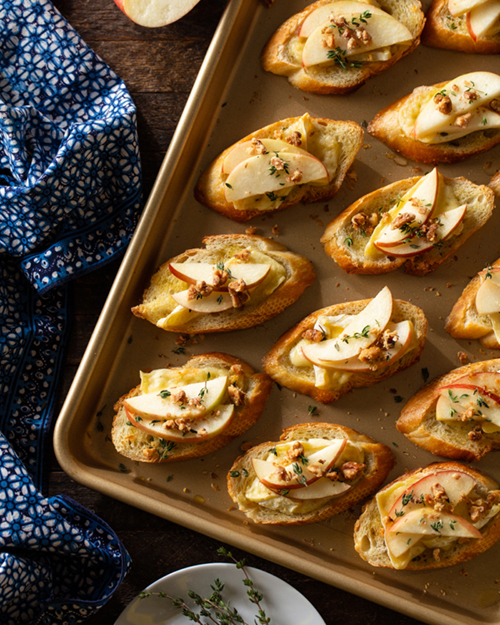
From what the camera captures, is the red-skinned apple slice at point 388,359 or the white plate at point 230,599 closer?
the red-skinned apple slice at point 388,359

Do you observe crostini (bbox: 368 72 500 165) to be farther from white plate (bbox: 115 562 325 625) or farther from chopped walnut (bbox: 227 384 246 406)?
white plate (bbox: 115 562 325 625)

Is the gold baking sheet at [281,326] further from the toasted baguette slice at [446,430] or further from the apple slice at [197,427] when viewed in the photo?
the apple slice at [197,427]

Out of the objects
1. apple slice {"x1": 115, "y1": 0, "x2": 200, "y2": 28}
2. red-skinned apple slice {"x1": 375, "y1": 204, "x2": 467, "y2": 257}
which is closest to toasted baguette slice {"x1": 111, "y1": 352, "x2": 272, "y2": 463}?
red-skinned apple slice {"x1": 375, "y1": 204, "x2": 467, "y2": 257}

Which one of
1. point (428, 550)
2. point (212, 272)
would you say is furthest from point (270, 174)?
point (428, 550)

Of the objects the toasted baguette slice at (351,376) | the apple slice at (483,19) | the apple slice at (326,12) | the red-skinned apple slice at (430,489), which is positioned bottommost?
the red-skinned apple slice at (430,489)

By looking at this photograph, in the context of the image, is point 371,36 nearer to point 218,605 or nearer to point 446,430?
point 446,430

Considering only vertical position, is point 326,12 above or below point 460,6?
below

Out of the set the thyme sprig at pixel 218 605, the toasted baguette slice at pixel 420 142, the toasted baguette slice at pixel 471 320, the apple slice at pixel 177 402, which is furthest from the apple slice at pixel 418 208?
the thyme sprig at pixel 218 605
